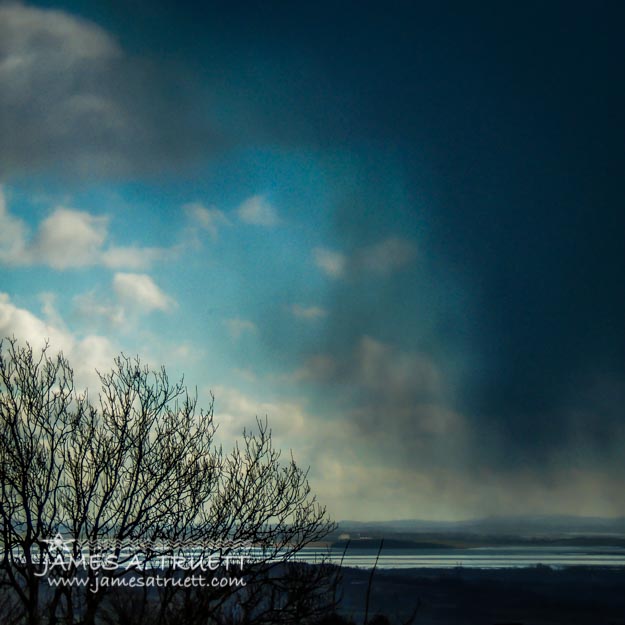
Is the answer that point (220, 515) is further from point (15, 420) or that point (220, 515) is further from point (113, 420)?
point (15, 420)

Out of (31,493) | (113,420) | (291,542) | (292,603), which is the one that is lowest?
(292,603)

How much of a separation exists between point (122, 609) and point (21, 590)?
3.99m

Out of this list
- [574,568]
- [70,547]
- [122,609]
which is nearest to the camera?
[122,609]

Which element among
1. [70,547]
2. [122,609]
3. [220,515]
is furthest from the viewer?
[220,515]

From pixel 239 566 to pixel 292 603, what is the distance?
7.05ft

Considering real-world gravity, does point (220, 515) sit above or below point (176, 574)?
above

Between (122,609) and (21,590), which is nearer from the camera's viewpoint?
(122,609)

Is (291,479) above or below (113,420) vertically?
→ below

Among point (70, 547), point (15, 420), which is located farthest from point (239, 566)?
point (15, 420)

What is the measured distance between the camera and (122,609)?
1884 centimetres

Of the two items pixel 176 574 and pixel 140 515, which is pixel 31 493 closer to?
pixel 140 515

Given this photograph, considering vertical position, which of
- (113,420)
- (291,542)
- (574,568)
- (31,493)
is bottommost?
(574,568)

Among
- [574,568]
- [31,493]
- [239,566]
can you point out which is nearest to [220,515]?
[239,566]

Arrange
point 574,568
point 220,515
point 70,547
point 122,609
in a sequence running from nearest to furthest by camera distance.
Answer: point 122,609 < point 70,547 < point 220,515 < point 574,568
